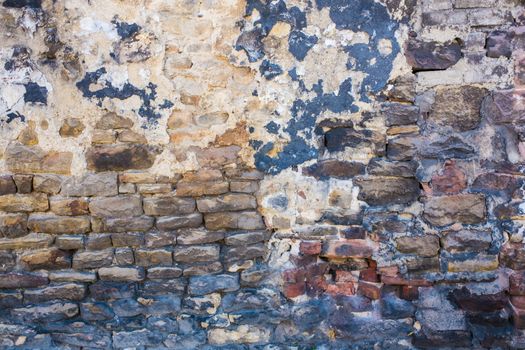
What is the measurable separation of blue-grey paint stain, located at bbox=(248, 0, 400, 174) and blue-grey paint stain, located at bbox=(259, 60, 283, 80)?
0.04 m

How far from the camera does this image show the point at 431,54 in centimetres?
219

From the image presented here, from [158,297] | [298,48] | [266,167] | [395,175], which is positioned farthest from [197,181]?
[395,175]

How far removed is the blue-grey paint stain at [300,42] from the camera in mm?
2205

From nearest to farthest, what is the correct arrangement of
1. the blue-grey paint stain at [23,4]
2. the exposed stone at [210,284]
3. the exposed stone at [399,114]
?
1. the blue-grey paint stain at [23,4]
2. the exposed stone at [399,114]
3. the exposed stone at [210,284]

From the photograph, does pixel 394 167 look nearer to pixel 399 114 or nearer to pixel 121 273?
pixel 399 114

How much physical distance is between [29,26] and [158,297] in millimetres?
1348

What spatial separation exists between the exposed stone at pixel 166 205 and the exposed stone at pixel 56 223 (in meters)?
0.29

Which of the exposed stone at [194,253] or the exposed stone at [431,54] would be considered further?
the exposed stone at [194,253]

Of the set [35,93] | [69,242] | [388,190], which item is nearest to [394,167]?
[388,190]

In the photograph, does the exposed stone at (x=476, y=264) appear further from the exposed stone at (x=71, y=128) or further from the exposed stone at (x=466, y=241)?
the exposed stone at (x=71, y=128)

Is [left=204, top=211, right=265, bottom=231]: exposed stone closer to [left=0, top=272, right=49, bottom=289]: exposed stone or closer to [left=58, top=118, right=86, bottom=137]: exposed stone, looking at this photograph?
[left=58, top=118, right=86, bottom=137]: exposed stone

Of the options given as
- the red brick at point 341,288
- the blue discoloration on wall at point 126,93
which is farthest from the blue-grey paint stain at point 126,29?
the red brick at point 341,288

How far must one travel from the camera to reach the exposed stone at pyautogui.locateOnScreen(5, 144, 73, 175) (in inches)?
87.6

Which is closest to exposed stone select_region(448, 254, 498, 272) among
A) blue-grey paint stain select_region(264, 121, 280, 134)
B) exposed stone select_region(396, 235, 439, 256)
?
exposed stone select_region(396, 235, 439, 256)
